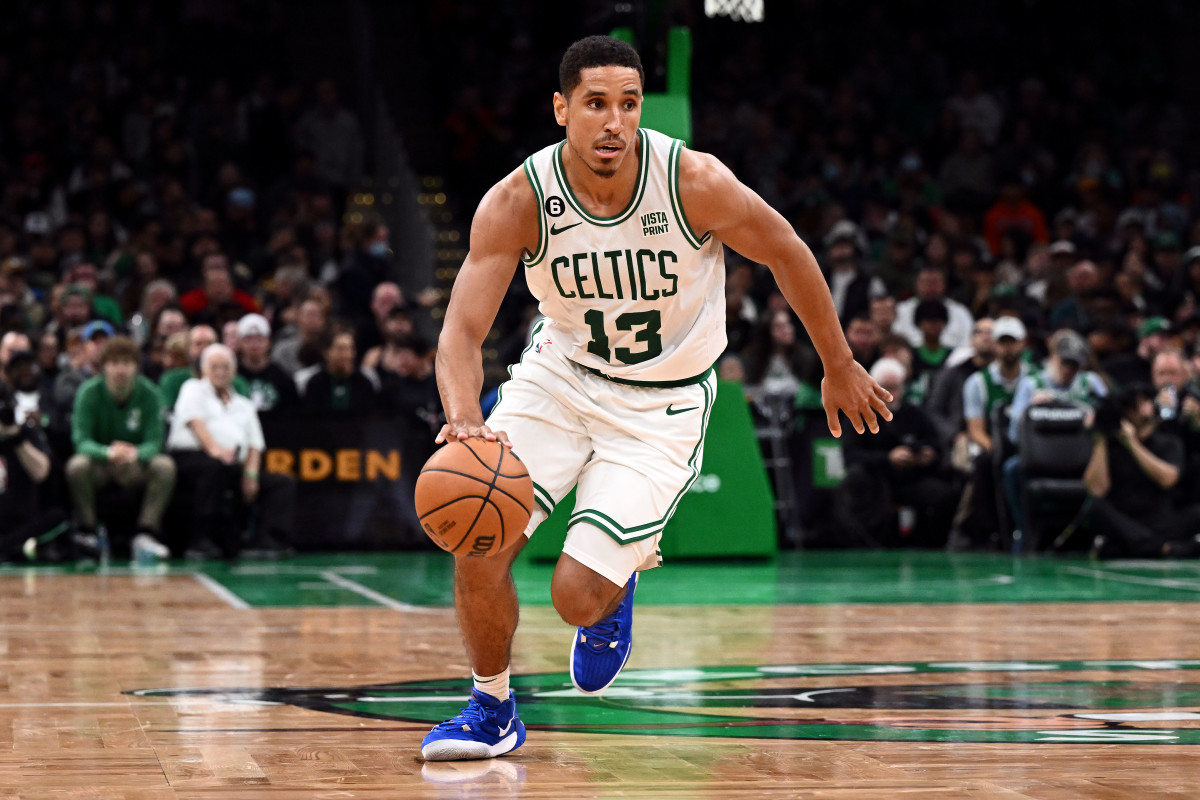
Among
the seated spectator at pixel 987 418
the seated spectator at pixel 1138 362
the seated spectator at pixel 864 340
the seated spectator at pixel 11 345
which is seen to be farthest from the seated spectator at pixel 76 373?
the seated spectator at pixel 1138 362

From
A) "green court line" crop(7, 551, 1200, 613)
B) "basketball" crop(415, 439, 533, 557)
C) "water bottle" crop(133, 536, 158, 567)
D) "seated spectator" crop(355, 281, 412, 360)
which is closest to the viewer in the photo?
"basketball" crop(415, 439, 533, 557)

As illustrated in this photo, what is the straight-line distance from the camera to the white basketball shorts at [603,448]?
4.75 m

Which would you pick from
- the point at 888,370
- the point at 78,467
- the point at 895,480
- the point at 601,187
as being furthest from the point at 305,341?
the point at 601,187

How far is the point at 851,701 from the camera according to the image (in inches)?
219

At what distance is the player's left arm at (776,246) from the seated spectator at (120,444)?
825 centimetres

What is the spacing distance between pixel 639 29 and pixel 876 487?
173 inches

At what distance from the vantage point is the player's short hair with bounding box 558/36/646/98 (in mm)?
4711

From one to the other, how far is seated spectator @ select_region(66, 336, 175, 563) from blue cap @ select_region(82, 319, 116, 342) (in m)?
0.57

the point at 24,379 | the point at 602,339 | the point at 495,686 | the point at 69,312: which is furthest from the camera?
the point at 69,312

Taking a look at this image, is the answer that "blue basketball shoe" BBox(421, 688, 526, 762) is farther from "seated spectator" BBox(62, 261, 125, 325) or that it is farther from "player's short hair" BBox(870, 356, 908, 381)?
"seated spectator" BBox(62, 261, 125, 325)

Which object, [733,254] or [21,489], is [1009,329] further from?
[21,489]

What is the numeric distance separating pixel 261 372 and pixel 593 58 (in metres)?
9.36

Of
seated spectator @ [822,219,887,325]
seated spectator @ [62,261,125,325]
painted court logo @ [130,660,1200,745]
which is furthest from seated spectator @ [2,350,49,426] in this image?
painted court logo @ [130,660,1200,745]

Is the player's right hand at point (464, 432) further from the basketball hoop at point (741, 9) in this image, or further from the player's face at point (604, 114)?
the basketball hoop at point (741, 9)
